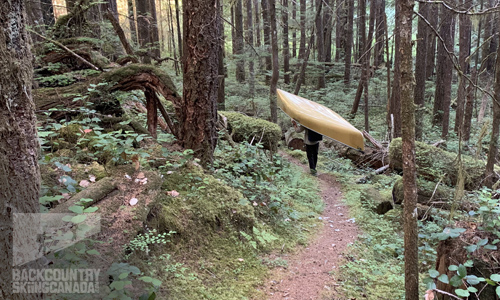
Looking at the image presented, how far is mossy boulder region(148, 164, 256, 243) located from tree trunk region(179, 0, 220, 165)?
1.71 feet

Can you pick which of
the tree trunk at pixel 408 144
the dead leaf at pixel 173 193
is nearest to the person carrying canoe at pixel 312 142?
the dead leaf at pixel 173 193

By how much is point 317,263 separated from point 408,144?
2.19 m

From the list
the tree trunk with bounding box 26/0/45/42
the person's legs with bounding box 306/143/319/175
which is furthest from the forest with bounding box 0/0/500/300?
the person's legs with bounding box 306/143/319/175

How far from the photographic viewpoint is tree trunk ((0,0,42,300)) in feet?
4.63

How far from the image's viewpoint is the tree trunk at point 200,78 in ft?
13.6

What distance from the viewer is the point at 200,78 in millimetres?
4242

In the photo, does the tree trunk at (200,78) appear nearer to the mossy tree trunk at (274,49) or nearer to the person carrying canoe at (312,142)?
the person carrying canoe at (312,142)

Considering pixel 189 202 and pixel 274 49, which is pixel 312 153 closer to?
pixel 274 49

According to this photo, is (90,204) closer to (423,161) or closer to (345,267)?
(345,267)

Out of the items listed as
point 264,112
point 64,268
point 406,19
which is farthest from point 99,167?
point 264,112

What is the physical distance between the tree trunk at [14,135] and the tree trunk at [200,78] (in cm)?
275

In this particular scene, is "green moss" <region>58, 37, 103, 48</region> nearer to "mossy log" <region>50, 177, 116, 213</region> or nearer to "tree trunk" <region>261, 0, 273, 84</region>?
"mossy log" <region>50, 177, 116, 213</region>

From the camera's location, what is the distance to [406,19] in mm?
2332

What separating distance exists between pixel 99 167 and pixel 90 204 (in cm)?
82
